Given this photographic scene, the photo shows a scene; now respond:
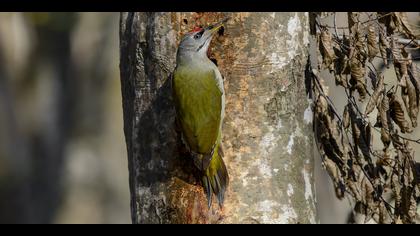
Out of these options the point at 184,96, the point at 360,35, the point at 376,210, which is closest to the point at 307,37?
the point at 360,35

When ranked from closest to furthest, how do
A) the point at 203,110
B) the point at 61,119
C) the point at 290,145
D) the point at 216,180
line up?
the point at 216,180 → the point at 290,145 → the point at 203,110 → the point at 61,119

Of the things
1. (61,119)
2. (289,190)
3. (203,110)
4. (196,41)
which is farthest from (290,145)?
(61,119)

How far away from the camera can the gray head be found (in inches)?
206

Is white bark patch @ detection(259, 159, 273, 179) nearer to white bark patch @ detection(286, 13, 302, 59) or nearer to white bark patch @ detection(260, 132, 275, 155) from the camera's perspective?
white bark patch @ detection(260, 132, 275, 155)

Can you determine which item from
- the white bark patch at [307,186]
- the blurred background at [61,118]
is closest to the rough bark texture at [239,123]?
the white bark patch at [307,186]

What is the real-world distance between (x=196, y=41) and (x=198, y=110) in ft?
1.66

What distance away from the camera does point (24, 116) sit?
1459 cm

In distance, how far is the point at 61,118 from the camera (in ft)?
47.0

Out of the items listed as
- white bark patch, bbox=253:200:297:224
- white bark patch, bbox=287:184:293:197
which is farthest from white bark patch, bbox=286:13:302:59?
white bark patch, bbox=253:200:297:224

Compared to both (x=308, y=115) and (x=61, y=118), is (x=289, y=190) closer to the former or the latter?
(x=308, y=115)

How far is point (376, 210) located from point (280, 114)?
3.56 feet

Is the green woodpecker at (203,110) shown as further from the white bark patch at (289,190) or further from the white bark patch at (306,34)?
Result: the white bark patch at (306,34)

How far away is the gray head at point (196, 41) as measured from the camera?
17.2 feet

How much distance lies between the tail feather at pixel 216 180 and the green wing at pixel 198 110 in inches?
4.0
